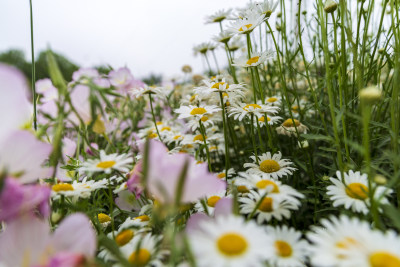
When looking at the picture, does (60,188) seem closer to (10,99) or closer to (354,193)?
(10,99)

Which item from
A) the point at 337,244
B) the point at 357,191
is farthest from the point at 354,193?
the point at 337,244

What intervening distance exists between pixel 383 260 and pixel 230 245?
11 cm

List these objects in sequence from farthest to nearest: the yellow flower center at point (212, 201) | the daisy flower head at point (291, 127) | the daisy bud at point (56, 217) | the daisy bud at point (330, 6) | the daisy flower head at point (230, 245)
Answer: the daisy flower head at point (291, 127), the daisy bud at point (330, 6), the yellow flower center at point (212, 201), the daisy bud at point (56, 217), the daisy flower head at point (230, 245)

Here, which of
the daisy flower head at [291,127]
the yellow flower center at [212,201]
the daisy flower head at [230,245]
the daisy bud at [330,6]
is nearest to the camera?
the daisy flower head at [230,245]

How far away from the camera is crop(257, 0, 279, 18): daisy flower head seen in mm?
626

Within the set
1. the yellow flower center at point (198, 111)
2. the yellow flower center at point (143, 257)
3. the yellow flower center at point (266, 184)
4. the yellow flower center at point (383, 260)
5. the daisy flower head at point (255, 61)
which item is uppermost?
the daisy flower head at point (255, 61)

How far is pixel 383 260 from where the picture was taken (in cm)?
21

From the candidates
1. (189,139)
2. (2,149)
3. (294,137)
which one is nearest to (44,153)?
(2,149)

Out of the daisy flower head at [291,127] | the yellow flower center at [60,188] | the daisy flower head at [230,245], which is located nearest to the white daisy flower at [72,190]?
the yellow flower center at [60,188]

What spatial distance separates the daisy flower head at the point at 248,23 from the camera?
0.60 meters

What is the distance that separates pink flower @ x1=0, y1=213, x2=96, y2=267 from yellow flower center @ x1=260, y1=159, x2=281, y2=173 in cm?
34

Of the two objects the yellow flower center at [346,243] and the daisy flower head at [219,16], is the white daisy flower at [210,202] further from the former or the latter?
the daisy flower head at [219,16]

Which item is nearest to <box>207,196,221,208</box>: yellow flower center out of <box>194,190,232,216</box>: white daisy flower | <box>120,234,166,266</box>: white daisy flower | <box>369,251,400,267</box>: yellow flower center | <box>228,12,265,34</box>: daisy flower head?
<box>194,190,232,216</box>: white daisy flower

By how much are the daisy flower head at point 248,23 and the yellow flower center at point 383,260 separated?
0.48m
